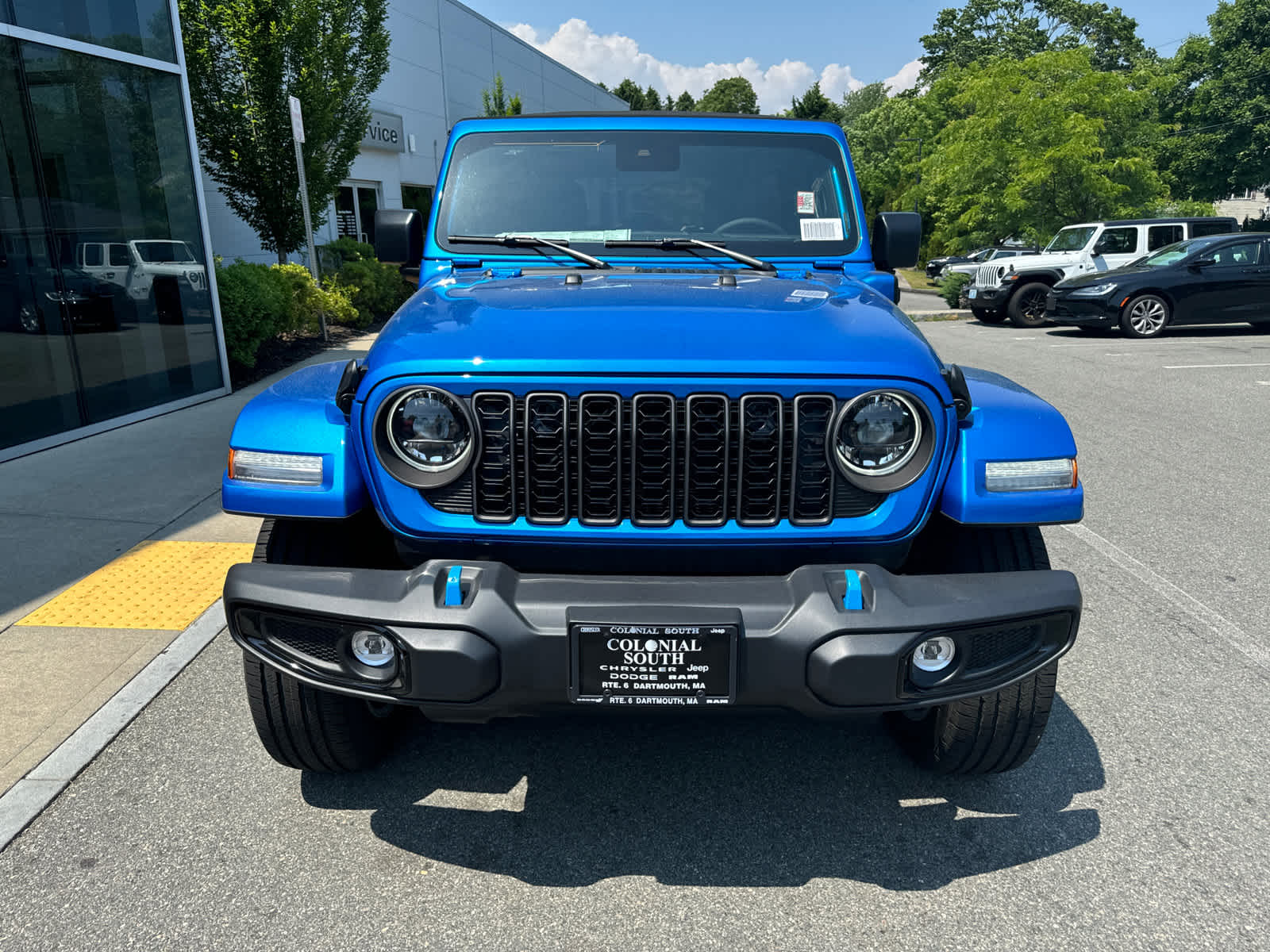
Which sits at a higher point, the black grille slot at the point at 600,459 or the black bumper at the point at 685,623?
the black grille slot at the point at 600,459

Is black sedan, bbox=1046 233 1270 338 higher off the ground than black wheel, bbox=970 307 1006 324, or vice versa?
black sedan, bbox=1046 233 1270 338

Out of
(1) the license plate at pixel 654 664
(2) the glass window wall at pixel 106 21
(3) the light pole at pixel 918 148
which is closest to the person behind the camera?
(1) the license plate at pixel 654 664

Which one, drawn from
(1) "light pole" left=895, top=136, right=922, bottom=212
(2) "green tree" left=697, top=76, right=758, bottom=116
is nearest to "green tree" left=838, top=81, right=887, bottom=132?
(2) "green tree" left=697, top=76, right=758, bottom=116

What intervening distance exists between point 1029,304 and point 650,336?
56.0 feet

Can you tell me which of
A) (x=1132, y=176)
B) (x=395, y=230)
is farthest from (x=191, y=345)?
(x=1132, y=176)

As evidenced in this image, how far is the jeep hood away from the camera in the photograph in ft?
7.27

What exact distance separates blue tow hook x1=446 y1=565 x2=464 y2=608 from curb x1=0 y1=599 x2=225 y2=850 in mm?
1556

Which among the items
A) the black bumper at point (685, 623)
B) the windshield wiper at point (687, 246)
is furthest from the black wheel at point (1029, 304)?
the black bumper at point (685, 623)

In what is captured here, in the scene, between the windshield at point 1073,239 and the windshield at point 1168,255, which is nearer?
the windshield at point 1168,255

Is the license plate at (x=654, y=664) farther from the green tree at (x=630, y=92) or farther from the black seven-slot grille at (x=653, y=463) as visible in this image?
the green tree at (x=630, y=92)

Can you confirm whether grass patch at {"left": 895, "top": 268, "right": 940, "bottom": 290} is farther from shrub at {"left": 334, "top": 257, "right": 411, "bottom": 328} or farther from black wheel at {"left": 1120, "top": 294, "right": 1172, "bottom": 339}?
shrub at {"left": 334, "top": 257, "right": 411, "bottom": 328}

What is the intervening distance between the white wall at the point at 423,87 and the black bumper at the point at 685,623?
53.5 feet

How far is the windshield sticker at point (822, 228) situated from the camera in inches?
142

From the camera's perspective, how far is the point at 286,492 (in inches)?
94.7
